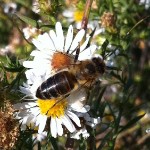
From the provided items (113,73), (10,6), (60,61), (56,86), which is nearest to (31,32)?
(113,73)

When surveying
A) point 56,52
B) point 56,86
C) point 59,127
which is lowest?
point 59,127

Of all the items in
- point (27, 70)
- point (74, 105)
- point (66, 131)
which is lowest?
point (66, 131)

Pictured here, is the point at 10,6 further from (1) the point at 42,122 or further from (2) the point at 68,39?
(1) the point at 42,122

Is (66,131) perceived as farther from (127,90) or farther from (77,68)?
(127,90)

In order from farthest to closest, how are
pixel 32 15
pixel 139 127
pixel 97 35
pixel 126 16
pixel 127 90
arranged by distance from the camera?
pixel 32 15 < pixel 139 127 < pixel 126 16 < pixel 97 35 < pixel 127 90

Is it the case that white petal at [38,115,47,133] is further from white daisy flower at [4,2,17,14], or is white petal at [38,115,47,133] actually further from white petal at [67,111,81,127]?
white daisy flower at [4,2,17,14]

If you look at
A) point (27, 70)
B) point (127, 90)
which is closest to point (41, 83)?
point (27, 70)
